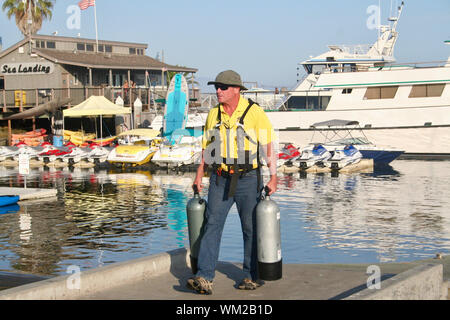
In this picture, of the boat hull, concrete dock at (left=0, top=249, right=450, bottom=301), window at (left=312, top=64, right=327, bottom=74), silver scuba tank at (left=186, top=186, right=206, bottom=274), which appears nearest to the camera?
concrete dock at (left=0, top=249, right=450, bottom=301)

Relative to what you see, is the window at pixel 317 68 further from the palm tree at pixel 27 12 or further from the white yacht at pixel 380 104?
the palm tree at pixel 27 12

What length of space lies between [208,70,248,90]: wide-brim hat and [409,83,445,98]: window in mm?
33012

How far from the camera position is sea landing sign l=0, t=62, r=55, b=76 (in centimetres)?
4738

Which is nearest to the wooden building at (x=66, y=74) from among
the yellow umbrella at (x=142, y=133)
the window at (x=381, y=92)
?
the yellow umbrella at (x=142, y=133)

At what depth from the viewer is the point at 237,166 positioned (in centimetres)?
607

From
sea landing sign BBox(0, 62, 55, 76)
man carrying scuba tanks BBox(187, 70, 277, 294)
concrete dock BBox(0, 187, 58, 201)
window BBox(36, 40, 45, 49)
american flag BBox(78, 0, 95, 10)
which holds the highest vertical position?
american flag BBox(78, 0, 95, 10)

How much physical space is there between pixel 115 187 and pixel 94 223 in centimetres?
847

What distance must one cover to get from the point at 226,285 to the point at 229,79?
2060 millimetres

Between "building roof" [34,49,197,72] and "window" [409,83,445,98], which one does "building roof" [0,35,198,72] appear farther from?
"window" [409,83,445,98]

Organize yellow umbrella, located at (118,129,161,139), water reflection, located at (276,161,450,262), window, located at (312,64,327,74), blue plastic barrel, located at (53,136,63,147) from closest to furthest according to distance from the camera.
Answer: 1. water reflection, located at (276,161,450,262)
2. yellow umbrella, located at (118,129,161,139)
3. blue plastic barrel, located at (53,136,63,147)
4. window, located at (312,64,327,74)

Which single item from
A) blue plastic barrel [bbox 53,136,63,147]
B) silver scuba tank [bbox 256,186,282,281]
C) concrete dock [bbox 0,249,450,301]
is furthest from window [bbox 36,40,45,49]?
silver scuba tank [bbox 256,186,282,281]

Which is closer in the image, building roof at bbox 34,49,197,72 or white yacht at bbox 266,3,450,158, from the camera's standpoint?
white yacht at bbox 266,3,450,158

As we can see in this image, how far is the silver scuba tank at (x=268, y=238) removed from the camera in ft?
19.5

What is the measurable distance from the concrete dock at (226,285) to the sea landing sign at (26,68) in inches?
1706
